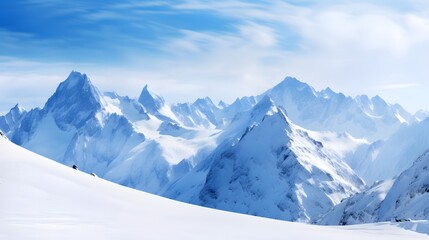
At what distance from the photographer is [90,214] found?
782 inches

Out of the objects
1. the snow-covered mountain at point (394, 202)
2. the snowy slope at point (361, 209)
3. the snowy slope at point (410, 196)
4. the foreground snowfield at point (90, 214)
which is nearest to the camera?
the foreground snowfield at point (90, 214)

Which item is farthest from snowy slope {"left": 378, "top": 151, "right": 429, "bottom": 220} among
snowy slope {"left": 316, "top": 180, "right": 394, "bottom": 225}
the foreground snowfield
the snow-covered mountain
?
the foreground snowfield

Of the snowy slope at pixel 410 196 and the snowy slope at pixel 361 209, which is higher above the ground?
the snowy slope at pixel 410 196

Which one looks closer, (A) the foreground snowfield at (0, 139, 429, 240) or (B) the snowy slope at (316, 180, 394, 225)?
(A) the foreground snowfield at (0, 139, 429, 240)

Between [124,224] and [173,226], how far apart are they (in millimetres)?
2170

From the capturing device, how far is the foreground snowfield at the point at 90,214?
1755 cm

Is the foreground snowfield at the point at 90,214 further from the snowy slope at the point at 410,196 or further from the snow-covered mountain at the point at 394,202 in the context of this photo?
the snowy slope at the point at 410,196

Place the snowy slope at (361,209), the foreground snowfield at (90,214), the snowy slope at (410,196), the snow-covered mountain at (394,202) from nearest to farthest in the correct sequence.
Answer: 1. the foreground snowfield at (90,214)
2. the snowy slope at (410,196)
3. the snow-covered mountain at (394,202)
4. the snowy slope at (361,209)

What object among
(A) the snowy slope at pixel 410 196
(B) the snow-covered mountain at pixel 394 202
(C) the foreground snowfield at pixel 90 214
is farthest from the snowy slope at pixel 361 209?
(C) the foreground snowfield at pixel 90 214

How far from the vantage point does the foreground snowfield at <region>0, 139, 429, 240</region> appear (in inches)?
691

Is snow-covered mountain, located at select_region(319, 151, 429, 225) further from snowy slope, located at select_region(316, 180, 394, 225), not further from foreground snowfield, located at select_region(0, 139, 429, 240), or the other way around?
foreground snowfield, located at select_region(0, 139, 429, 240)

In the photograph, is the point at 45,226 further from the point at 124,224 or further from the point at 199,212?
the point at 199,212

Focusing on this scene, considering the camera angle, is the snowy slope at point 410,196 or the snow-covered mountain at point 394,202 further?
the snow-covered mountain at point 394,202

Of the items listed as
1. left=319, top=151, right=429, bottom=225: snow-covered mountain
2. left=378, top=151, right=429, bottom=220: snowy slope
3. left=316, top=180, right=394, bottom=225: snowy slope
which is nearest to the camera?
left=378, top=151, right=429, bottom=220: snowy slope
